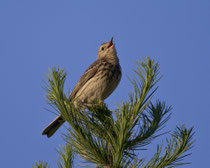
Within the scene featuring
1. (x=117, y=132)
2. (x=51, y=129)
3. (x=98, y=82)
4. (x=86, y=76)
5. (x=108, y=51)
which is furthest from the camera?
(x=108, y=51)

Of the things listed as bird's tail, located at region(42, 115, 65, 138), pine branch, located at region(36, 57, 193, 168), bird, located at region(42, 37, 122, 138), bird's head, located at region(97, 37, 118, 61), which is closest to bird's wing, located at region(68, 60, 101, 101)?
bird, located at region(42, 37, 122, 138)

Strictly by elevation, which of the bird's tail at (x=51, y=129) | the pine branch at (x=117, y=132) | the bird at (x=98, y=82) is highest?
the bird at (x=98, y=82)

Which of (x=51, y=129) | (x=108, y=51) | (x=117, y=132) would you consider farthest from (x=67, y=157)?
(x=108, y=51)

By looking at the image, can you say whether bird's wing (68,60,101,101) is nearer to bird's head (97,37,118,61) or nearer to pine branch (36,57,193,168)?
bird's head (97,37,118,61)

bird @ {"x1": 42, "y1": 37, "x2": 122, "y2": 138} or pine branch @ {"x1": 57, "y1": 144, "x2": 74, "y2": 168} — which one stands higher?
bird @ {"x1": 42, "y1": 37, "x2": 122, "y2": 138}

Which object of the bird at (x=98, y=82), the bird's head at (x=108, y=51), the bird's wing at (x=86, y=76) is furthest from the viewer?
the bird's head at (x=108, y=51)

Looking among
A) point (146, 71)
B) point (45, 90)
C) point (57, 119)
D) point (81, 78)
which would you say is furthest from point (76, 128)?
point (81, 78)

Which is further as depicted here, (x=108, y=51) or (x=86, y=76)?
(x=108, y=51)

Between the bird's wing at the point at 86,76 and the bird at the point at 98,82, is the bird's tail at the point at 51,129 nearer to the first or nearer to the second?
the bird at the point at 98,82

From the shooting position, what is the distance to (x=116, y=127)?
10.7 feet

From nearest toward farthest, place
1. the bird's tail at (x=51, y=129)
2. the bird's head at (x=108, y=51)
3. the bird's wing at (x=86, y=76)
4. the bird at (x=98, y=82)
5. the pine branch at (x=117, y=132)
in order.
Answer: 1. the pine branch at (x=117, y=132)
2. the bird's tail at (x=51, y=129)
3. the bird at (x=98, y=82)
4. the bird's wing at (x=86, y=76)
5. the bird's head at (x=108, y=51)

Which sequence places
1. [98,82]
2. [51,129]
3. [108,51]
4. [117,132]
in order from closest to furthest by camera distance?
1. [117,132]
2. [51,129]
3. [98,82]
4. [108,51]

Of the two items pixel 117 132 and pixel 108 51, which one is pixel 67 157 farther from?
pixel 108 51

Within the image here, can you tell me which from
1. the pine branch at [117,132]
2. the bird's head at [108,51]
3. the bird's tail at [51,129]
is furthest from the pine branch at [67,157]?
the bird's head at [108,51]
